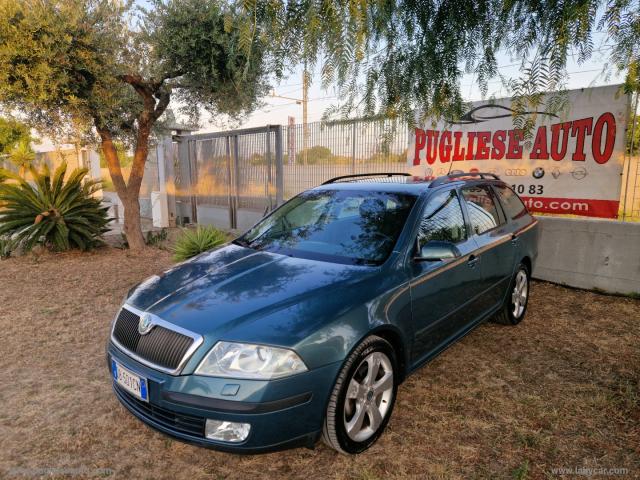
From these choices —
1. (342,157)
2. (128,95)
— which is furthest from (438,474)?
(128,95)

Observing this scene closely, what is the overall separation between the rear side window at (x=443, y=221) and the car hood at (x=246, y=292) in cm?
71

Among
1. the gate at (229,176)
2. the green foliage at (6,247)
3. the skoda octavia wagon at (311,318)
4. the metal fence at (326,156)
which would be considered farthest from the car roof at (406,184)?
the green foliage at (6,247)

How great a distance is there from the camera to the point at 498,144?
22.6 ft

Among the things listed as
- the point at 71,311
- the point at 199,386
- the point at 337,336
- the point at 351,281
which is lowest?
the point at 71,311

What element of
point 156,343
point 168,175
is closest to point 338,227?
point 156,343

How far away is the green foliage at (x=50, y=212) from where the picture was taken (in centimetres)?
Result: 777

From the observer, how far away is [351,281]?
8.86ft

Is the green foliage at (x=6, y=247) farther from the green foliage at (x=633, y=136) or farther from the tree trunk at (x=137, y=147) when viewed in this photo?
the green foliage at (x=633, y=136)

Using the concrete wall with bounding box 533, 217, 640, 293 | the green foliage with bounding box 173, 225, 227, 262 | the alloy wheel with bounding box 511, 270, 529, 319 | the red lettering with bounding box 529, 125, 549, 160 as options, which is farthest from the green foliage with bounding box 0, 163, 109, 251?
the concrete wall with bounding box 533, 217, 640, 293

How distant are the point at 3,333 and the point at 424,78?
487 centimetres

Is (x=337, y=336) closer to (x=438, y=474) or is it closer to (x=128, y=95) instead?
(x=438, y=474)

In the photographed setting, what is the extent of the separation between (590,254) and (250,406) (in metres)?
5.52

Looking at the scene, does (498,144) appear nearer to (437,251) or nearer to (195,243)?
(437,251)

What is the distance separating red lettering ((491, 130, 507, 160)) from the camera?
682 centimetres
